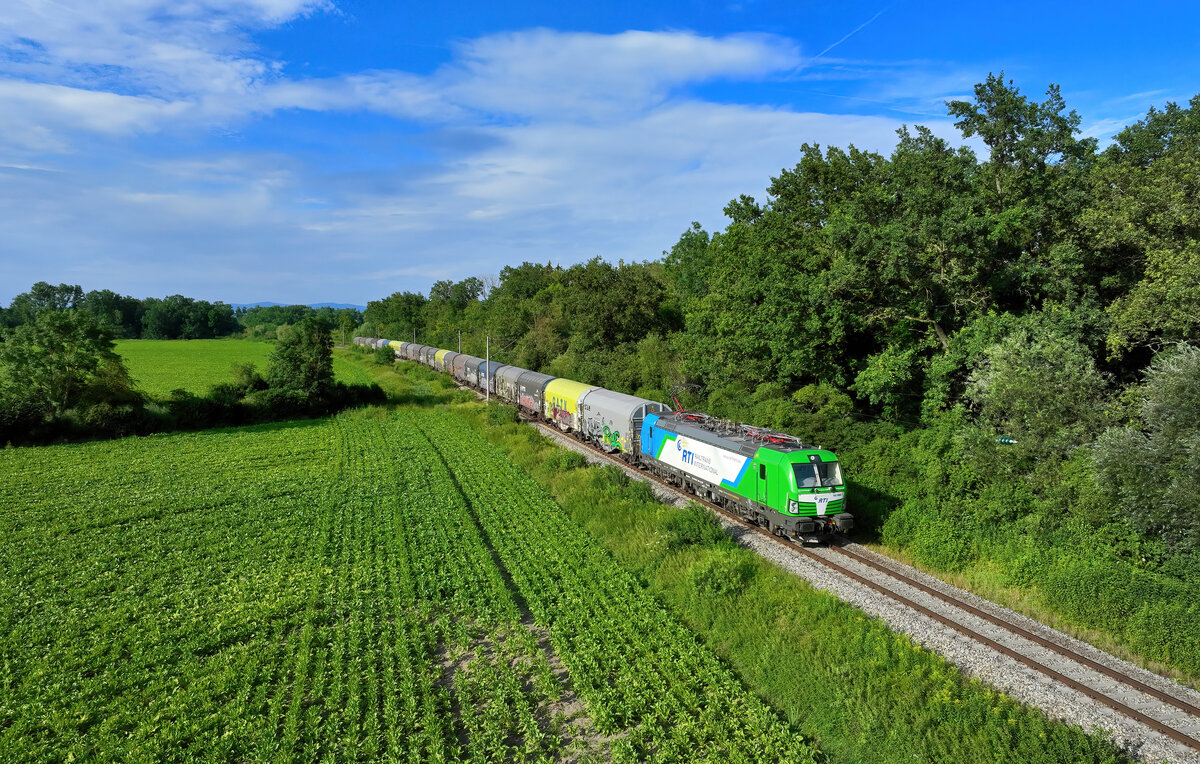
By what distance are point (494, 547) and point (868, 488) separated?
47.5 ft

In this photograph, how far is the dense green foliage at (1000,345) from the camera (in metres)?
15.3

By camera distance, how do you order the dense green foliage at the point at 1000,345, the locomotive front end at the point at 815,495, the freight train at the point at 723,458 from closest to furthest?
1. the dense green foliage at the point at 1000,345
2. the locomotive front end at the point at 815,495
3. the freight train at the point at 723,458

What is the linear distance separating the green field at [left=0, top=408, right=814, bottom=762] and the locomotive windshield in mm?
6478

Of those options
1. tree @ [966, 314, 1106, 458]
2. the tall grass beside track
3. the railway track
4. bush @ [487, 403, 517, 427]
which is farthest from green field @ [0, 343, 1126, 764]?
bush @ [487, 403, 517, 427]

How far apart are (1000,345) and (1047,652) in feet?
37.7

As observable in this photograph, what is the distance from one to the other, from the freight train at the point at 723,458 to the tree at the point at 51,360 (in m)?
28.7

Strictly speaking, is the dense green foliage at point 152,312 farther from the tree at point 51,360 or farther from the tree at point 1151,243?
the tree at point 1151,243

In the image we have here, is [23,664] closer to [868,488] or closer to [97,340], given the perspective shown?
[868,488]

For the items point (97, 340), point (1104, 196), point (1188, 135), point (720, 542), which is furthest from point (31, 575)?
point (1188, 135)

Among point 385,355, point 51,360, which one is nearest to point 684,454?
point 51,360

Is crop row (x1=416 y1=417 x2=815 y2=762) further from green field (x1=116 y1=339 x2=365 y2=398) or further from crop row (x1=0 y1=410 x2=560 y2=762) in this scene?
green field (x1=116 y1=339 x2=365 y2=398)

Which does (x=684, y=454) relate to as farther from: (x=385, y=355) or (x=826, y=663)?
(x=385, y=355)

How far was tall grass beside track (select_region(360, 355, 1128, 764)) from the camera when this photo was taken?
9953 millimetres

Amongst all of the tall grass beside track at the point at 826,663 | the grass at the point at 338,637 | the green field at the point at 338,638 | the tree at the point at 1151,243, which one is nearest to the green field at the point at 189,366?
the grass at the point at 338,637
